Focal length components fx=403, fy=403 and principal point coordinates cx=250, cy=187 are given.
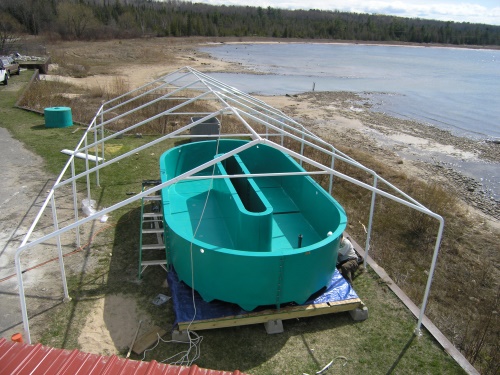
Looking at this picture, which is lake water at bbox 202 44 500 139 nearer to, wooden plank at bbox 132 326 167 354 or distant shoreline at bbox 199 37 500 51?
wooden plank at bbox 132 326 167 354

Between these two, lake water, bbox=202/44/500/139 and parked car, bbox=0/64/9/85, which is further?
lake water, bbox=202/44/500/139

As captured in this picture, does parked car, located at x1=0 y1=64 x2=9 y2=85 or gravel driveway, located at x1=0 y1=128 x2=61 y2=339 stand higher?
parked car, located at x1=0 y1=64 x2=9 y2=85

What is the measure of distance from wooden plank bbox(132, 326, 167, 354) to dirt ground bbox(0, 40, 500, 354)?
0.22 m

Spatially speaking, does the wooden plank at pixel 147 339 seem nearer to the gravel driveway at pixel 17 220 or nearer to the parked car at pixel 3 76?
the gravel driveway at pixel 17 220

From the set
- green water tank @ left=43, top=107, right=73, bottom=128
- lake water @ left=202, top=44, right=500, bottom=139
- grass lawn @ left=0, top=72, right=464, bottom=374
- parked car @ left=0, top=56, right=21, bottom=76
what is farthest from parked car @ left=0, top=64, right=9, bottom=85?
grass lawn @ left=0, top=72, right=464, bottom=374

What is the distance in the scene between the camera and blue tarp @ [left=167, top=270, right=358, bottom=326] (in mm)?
6512

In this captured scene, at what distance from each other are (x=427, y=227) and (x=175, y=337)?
9078 millimetres

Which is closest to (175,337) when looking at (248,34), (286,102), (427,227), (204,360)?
(204,360)

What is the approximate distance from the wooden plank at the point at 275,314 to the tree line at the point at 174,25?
56586 millimetres

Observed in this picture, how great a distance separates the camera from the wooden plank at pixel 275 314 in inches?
250

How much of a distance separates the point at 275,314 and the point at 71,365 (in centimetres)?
333

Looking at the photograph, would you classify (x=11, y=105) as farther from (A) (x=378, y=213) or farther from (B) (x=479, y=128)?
(B) (x=479, y=128)

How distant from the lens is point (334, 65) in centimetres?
6462

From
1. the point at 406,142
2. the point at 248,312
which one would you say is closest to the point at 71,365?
the point at 248,312
